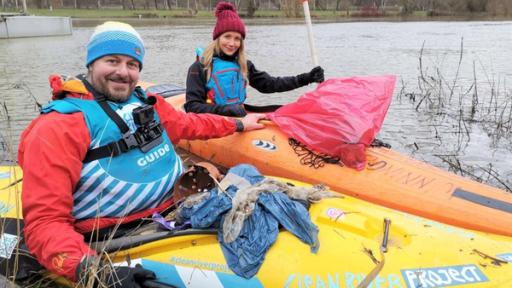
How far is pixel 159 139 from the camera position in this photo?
265cm

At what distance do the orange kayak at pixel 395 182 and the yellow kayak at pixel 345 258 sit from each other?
568mm

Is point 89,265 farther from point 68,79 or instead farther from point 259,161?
point 259,161

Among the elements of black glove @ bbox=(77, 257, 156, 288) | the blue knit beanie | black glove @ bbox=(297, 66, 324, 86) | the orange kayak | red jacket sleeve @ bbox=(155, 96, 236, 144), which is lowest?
the orange kayak

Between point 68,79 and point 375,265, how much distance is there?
5.78 ft

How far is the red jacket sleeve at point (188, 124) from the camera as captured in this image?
3004mm

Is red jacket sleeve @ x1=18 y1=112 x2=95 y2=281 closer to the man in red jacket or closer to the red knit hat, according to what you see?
the man in red jacket

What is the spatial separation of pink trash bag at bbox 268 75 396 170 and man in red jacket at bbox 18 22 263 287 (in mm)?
1407

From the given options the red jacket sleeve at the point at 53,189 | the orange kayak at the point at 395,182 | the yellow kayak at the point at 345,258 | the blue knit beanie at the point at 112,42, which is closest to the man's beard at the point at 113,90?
the blue knit beanie at the point at 112,42

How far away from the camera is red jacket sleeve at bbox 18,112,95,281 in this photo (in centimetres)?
206

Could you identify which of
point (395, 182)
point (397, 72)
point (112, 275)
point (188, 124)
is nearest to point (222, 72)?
point (188, 124)

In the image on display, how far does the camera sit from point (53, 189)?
2.14 metres

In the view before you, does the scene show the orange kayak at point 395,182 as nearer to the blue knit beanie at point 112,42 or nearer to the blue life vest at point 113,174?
the blue life vest at point 113,174

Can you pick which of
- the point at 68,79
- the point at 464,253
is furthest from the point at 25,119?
the point at 464,253

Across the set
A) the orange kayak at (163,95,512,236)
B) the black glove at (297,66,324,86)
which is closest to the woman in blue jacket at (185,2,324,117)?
the orange kayak at (163,95,512,236)
